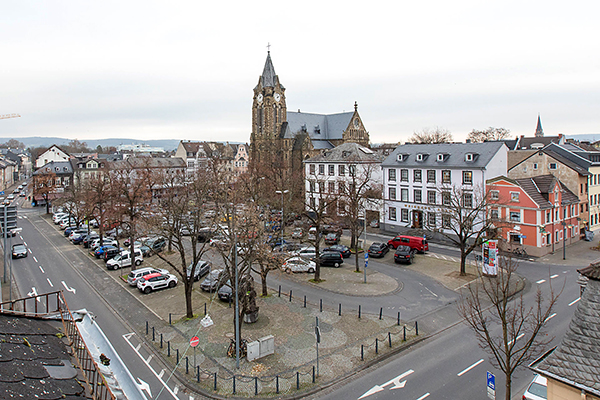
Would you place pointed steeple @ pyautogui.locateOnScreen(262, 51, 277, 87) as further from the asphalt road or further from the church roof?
the asphalt road

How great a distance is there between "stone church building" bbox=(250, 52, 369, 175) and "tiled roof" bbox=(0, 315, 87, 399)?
62477mm

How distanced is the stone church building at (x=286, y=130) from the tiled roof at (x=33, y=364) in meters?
62.5

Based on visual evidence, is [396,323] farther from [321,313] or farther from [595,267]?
[595,267]

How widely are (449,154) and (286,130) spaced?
36936 mm

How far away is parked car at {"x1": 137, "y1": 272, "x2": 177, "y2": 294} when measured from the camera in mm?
26219

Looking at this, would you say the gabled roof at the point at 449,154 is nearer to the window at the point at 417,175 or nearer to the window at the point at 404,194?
the window at the point at 417,175

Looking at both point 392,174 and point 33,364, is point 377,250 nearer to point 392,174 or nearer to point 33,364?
point 392,174

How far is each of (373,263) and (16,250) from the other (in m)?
34.3

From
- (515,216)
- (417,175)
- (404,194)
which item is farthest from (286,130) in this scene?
(515,216)

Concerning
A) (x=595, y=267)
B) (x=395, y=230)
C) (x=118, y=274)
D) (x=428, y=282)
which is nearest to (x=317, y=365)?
(x=595, y=267)

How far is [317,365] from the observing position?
15.6 meters

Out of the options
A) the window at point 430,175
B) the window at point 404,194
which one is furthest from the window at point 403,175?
the window at point 430,175

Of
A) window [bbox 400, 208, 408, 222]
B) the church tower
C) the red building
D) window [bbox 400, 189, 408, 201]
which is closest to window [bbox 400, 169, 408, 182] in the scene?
window [bbox 400, 189, 408, 201]

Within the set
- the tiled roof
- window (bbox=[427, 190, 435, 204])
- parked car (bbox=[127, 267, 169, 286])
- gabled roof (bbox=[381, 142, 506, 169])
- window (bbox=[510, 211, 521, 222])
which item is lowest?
parked car (bbox=[127, 267, 169, 286])
